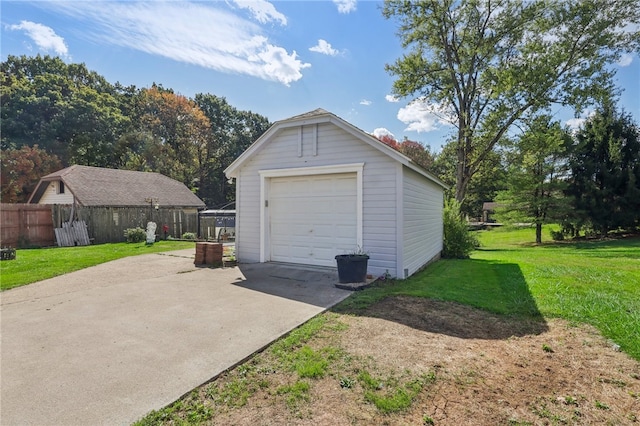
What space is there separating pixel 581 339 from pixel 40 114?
35672 millimetres

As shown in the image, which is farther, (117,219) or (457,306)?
(117,219)

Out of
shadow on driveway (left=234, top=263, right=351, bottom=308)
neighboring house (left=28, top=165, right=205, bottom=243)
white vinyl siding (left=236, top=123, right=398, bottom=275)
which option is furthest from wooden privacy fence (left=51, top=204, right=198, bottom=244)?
shadow on driveway (left=234, top=263, right=351, bottom=308)

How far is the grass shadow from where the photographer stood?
4211 millimetres

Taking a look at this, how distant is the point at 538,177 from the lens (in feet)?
63.4

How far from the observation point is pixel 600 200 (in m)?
19.6

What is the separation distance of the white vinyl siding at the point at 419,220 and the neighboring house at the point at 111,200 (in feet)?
45.7

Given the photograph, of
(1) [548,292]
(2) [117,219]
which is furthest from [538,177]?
(2) [117,219]

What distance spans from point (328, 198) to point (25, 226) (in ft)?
46.7

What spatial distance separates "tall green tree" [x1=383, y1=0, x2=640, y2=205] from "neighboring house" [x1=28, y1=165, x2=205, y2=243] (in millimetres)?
16107

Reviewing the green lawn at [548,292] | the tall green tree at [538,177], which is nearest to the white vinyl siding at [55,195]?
the green lawn at [548,292]

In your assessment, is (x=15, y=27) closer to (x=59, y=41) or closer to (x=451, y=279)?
(x=59, y=41)

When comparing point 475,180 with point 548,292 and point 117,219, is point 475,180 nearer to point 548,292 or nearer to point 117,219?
point 548,292

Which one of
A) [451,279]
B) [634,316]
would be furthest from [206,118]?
[634,316]

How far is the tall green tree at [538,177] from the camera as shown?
18484 mm
